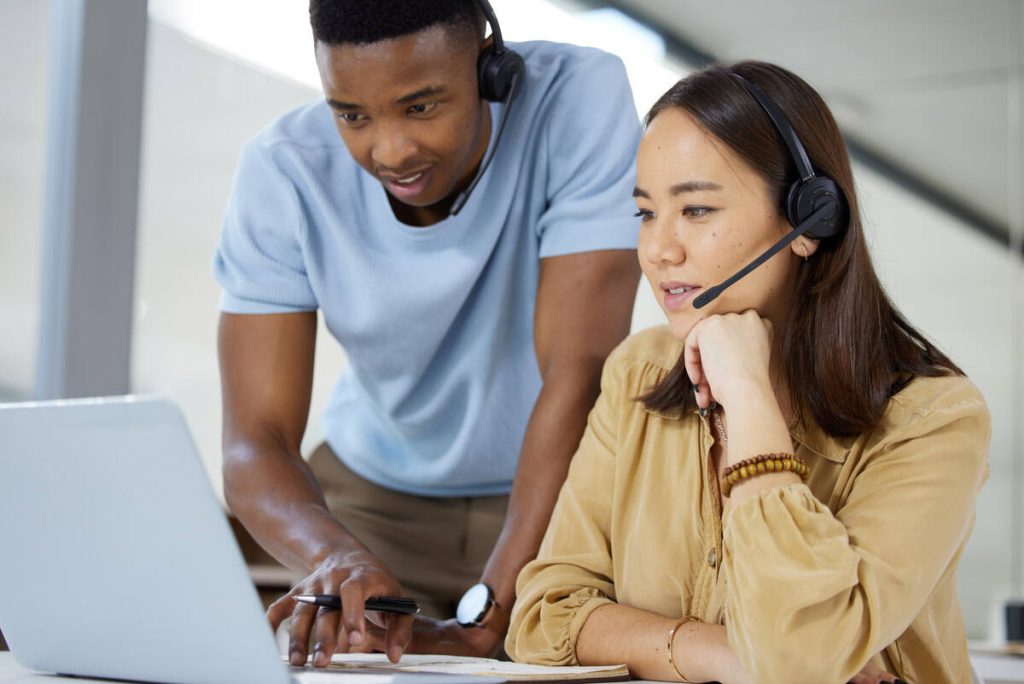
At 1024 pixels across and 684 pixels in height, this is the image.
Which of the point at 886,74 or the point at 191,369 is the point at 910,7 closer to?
the point at 886,74

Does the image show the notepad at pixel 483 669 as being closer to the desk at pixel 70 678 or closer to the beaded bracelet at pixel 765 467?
the desk at pixel 70 678

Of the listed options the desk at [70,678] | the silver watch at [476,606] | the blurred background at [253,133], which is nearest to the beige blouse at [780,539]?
the silver watch at [476,606]

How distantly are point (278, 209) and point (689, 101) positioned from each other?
0.72m

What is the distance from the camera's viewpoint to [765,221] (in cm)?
137

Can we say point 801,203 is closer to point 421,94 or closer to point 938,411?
point 938,411

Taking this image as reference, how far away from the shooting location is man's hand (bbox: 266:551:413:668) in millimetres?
1195

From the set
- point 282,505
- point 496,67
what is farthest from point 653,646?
point 496,67

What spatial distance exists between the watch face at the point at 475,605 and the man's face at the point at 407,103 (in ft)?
1.84

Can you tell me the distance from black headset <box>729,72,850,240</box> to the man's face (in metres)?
0.45

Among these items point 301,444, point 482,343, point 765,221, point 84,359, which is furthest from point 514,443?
point 84,359

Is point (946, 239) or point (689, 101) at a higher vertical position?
point (689, 101)

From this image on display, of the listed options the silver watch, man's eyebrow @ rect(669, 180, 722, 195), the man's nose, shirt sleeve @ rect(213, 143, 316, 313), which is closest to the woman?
man's eyebrow @ rect(669, 180, 722, 195)

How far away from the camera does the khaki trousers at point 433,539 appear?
6.32 feet

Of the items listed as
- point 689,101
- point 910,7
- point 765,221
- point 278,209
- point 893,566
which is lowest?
point 893,566
